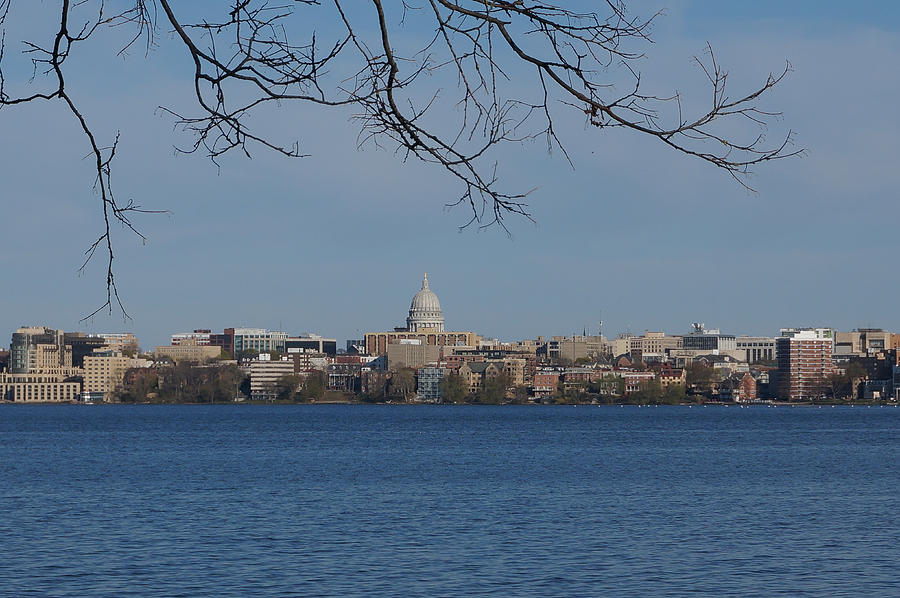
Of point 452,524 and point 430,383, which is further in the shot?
point 430,383

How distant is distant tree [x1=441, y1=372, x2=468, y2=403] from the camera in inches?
7087

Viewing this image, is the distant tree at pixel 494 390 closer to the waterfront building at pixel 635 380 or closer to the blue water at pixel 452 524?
the waterfront building at pixel 635 380

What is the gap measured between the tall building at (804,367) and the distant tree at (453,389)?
3960 cm

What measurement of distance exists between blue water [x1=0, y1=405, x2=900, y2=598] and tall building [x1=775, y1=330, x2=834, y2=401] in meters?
118

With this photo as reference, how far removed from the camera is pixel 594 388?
18550cm

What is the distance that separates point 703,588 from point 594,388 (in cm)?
16525

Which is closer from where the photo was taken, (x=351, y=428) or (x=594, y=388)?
(x=351, y=428)

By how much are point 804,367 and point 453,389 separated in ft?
143

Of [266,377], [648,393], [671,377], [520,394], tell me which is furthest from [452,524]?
[266,377]

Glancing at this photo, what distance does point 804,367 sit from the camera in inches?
7023

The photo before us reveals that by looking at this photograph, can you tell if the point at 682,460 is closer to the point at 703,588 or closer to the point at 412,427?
the point at 703,588

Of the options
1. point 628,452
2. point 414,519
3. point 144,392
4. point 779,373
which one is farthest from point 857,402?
point 414,519

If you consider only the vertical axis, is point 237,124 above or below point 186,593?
above

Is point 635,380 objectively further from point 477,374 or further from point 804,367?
point 804,367
